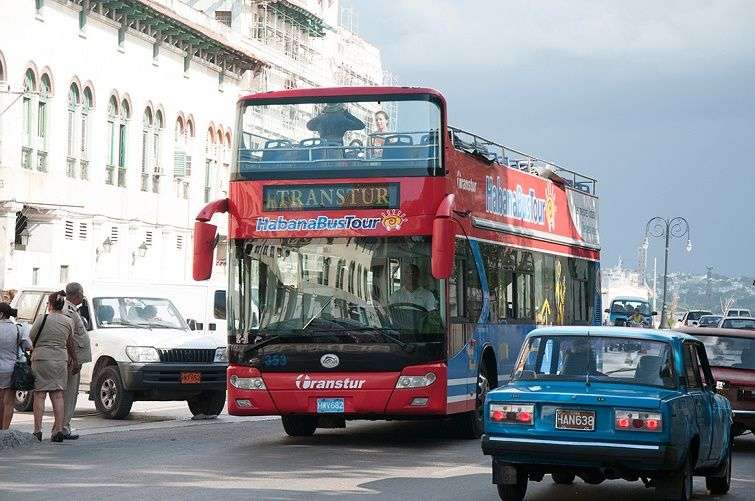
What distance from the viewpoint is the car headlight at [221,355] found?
2709 cm

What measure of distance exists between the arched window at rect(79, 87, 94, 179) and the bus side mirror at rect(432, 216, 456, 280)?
32.8m

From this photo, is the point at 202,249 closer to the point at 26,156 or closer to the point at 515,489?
the point at 515,489

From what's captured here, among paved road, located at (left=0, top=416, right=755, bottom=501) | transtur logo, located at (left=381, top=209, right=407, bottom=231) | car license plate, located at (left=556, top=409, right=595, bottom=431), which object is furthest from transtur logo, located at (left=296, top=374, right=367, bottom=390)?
car license plate, located at (left=556, top=409, right=595, bottom=431)

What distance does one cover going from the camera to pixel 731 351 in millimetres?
22453

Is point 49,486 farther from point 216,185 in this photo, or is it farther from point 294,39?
point 294,39

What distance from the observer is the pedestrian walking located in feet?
69.8

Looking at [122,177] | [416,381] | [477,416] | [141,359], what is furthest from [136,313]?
[122,177]

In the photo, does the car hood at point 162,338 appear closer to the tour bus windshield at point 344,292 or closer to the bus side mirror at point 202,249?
the tour bus windshield at point 344,292

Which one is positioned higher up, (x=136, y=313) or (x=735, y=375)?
(x=136, y=313)

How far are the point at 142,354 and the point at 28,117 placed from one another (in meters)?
22.9

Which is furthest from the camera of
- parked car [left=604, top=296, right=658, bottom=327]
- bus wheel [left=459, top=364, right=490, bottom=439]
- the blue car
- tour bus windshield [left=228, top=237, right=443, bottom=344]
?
parked car [left=604, top=296, right=658, bottom=327]

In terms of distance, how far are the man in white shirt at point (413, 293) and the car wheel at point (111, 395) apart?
23.0ft

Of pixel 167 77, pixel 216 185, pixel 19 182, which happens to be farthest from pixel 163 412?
pixel 216 185

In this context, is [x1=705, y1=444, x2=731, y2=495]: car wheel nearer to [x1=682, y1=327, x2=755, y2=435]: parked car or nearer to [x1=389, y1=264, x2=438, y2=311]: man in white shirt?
[x1=682, y1=327, x2=755, y2=435]: parked car
